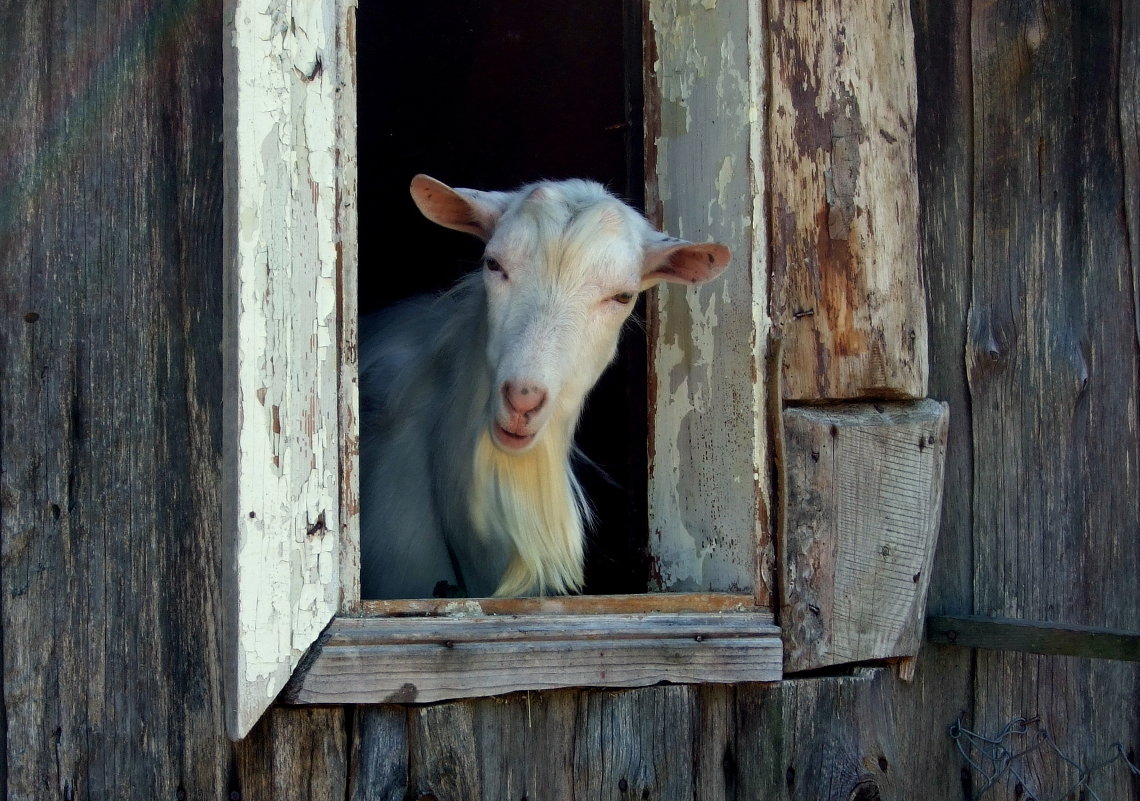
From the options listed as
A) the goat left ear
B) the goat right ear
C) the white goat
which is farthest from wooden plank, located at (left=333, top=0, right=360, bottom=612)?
the goat left ear

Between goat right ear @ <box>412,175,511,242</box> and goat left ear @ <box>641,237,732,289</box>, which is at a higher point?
goat right ear @ <box>412,175,511,242</box>

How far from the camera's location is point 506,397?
265 centimetres

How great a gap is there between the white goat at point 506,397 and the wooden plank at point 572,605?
0.42 metres

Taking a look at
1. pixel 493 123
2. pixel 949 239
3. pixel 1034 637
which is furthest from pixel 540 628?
pixel 493 123

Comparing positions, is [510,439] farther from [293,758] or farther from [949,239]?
[949,239]

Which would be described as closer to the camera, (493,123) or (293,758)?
(293,758)

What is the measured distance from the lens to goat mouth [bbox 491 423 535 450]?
2.73m

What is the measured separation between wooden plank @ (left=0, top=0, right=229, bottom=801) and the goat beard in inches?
37.3

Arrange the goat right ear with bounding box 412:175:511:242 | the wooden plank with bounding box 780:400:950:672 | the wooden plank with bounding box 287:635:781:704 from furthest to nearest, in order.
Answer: the goat right ear with bounding box 412:175:511:242, the wooden plank with bounding box 780:400:950:672, the wooden plank with bounding box 287:635:781:704

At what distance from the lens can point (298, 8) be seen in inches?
88.7

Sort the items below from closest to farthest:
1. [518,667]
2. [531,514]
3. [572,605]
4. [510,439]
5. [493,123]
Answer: [518,667], [572,605], [510,439], [531,514], [493,123]

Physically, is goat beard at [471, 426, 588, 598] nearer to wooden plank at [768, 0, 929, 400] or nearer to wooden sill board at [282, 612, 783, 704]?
wooden sill board at [282, 612, 783, 704]

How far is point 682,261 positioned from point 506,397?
0.52 m

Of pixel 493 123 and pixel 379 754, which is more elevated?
pixel 493 123
